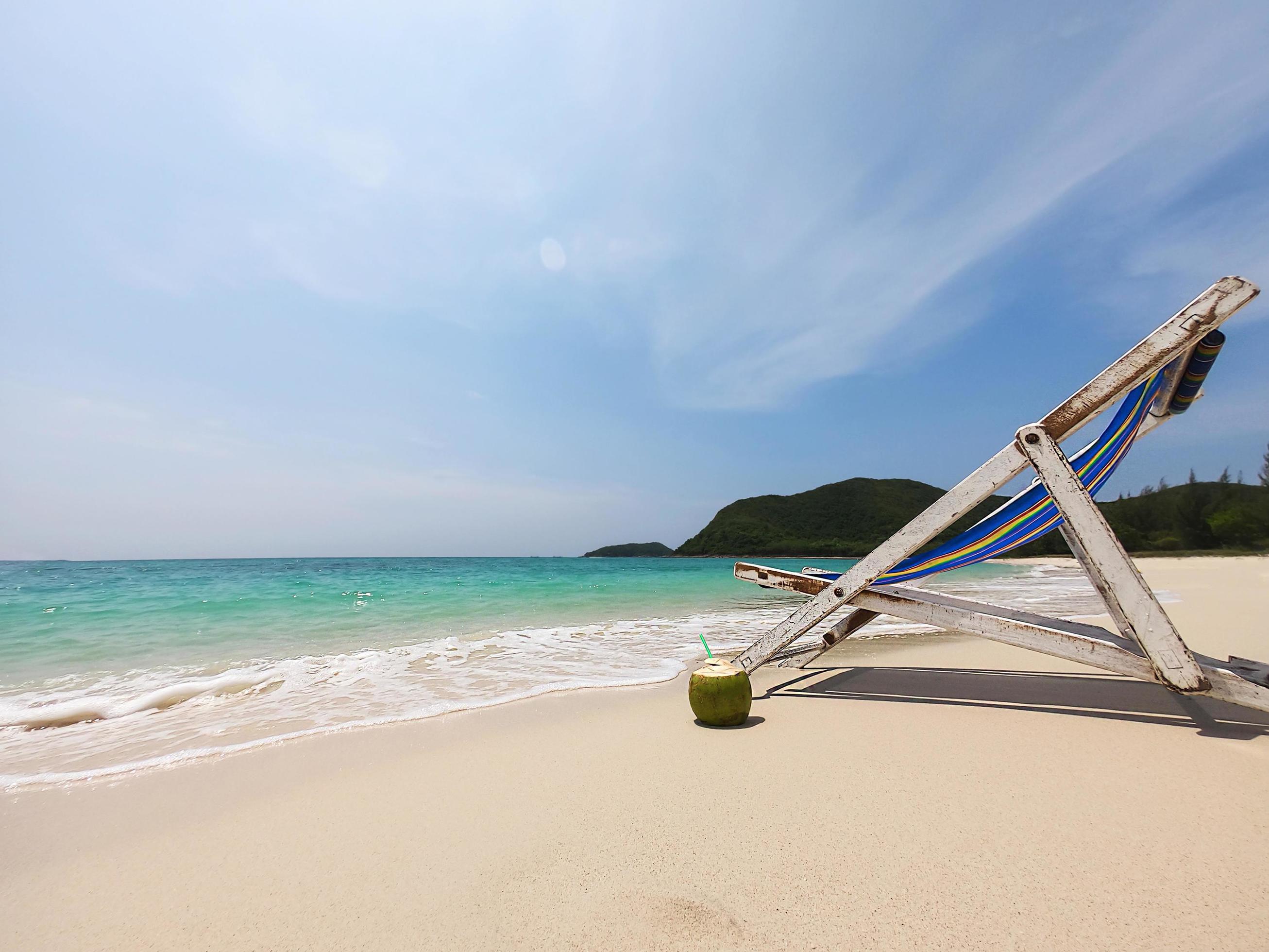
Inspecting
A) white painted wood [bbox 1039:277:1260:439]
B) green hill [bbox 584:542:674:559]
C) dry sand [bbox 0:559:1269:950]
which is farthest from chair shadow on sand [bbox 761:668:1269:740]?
green hill [bbox 584:542:674:559]

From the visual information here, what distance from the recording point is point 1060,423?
3992 mm

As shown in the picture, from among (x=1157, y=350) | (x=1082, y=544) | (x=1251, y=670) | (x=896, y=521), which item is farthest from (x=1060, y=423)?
(x=896, y=521)

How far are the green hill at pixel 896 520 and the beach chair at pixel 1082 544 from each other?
37.0 m

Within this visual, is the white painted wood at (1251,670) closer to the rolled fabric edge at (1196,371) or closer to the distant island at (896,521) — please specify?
the rolled fabric edge at (1196,371)

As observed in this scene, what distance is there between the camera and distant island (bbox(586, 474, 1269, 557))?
46.8m

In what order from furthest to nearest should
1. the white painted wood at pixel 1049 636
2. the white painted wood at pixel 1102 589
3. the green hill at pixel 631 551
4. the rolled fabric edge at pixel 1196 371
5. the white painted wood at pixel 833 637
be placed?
the green hill at pixel 631 551, the white painted wood at pixel 833 637, the rolled fabric edge at pixel 1196 371, the white painted wood at pixel 1102 589, the white painted wood at pixel 1049 636

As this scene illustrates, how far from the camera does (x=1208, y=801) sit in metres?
2.79

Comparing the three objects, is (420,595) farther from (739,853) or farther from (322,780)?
(739,853)

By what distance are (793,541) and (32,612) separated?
86.7 metres

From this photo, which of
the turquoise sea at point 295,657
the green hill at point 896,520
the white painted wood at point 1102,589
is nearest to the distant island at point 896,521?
the green hill at point 896,520

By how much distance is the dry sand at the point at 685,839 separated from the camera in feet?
6.46

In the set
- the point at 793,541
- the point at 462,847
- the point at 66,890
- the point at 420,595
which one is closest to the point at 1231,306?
the point at 462,847

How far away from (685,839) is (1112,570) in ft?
11.8

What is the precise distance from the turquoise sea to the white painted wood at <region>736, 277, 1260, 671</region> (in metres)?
2.71
